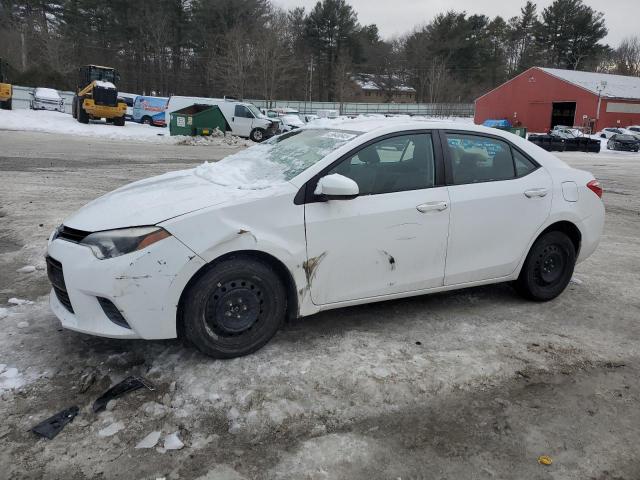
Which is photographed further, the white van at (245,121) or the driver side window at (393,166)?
the white van at (245,121)

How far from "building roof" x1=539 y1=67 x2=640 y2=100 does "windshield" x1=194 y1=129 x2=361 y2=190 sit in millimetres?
49560

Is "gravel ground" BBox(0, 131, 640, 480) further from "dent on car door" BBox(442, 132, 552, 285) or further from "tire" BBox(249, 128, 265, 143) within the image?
"tire" BBox(249, 128, 265, 143)

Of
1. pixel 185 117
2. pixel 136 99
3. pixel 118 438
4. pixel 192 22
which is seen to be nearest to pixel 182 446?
pixel 118 438

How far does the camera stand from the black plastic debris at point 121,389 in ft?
10.1

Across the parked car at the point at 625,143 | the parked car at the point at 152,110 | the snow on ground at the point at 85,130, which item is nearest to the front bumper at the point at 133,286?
the snow on ground at the point at 85,130

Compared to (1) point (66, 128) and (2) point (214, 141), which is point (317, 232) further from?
(1) point (66, 128)

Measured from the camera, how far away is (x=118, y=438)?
111 inches

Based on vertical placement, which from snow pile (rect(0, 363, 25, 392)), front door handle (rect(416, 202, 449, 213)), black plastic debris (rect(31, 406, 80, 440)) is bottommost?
black plastic debris (rect(31, 406, 80, 440))

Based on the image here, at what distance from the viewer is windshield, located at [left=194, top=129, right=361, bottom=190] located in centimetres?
393

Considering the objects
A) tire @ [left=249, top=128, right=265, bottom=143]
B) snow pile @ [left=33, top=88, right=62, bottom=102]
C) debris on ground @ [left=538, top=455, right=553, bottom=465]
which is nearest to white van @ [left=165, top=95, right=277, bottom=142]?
tire @ [left=249, top=128, right=265, bottom=143]

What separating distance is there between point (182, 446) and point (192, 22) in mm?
66971

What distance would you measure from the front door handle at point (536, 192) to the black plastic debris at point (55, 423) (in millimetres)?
3719

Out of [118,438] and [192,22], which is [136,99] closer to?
[192,22]

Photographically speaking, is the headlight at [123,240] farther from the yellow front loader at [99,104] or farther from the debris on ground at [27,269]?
the yellow front loader at [99,104]
